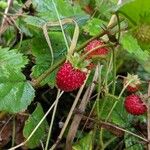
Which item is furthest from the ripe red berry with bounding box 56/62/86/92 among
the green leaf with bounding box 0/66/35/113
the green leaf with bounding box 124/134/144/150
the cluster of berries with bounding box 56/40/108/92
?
the green leaf with bounding box 124/134/144/150

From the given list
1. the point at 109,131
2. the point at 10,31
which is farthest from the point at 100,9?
the point at 109,131

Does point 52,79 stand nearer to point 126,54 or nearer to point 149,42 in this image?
point 149,42

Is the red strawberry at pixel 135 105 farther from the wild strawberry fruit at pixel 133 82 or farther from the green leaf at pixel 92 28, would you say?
the green leaf at pixel 92 28

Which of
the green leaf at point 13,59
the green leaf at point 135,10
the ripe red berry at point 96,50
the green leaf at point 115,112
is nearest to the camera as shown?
the green leaf at point 135,10

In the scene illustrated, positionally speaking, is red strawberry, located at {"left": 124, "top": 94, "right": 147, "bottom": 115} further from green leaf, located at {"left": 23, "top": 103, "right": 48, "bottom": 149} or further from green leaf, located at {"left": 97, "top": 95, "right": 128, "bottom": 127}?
green leaf, located at {"left": 23, "top": 103, "right": 48, "bottom": 149}

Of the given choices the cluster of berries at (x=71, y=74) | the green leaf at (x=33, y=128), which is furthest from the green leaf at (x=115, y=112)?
the cluster of berries at (x=71, y=74)

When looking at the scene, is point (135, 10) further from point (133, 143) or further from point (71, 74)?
point (133, 143)
